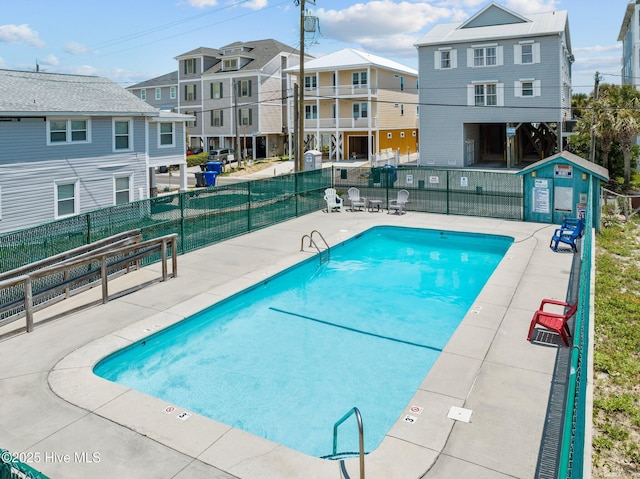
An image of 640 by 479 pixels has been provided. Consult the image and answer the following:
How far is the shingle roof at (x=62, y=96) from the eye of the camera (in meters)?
20.8

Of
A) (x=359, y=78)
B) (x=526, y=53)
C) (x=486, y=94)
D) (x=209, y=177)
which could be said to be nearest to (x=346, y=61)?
(x=359, y=78)

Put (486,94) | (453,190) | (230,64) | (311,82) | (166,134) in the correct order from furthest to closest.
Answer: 1. (230,64)
2. (311,82)
3. (486,94)
4. (166,134)
5. (453,190)

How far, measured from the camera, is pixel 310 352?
34.0 feet

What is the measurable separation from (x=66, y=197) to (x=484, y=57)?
97.4 ft

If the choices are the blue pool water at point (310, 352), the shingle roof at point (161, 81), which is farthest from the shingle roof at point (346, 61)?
the blue pool water at point (310, 352)

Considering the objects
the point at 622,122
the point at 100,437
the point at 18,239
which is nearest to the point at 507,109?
the point at 622,122

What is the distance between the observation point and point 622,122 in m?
27.6

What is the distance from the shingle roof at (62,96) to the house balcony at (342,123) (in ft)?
75.1

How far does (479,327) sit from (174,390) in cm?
573

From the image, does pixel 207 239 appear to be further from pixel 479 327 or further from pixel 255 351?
pixel 479 327

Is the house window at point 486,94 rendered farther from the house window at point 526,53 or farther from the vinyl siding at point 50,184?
the vinyl siding at point 50,184

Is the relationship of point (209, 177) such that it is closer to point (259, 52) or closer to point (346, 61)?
point (346, 61)

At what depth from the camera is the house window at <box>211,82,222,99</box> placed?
55.6 m

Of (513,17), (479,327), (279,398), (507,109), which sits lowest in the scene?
(279,398)
